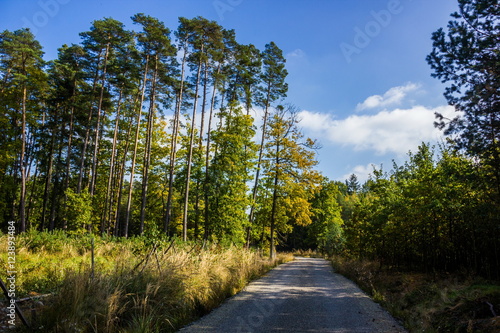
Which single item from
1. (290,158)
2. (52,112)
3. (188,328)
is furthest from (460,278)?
(52,112)

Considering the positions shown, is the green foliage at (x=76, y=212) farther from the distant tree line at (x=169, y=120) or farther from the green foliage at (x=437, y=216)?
the green foliage at (x=437, y=216)

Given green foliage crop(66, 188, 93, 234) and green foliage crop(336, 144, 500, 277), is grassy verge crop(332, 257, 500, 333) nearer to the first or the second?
green foliage crop(336, 144, 500, 277)

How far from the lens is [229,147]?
69.6 ft

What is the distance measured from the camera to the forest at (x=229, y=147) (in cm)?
765

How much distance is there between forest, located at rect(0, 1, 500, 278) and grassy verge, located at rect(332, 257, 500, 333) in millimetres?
1784

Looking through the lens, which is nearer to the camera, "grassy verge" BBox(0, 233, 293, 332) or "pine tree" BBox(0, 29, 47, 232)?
"grassy verge" BBox(0, 233, 293, 332)

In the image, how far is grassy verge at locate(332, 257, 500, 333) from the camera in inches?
224

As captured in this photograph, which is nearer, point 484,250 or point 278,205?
point 484,250

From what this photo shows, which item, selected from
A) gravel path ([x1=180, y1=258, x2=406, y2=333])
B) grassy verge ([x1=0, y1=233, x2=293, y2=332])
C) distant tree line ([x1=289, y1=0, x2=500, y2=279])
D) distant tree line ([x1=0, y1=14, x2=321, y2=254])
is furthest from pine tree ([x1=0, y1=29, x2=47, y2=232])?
distant tree line ([x1=289, y1=0, x2=500, y2=279])

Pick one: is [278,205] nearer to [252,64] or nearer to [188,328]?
[252,64]

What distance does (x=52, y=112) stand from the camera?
2764 centimetres

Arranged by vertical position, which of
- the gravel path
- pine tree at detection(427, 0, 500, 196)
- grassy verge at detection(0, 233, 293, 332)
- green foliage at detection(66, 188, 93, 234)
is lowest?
the gravel path

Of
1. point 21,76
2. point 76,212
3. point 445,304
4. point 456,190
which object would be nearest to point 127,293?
point 445,304

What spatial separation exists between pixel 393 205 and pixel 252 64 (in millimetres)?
16346
